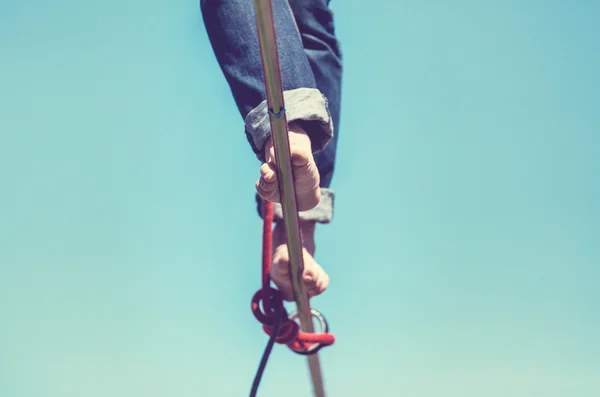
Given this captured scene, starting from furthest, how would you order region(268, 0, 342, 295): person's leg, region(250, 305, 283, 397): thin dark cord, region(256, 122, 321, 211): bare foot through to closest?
Result: region(268, 0, 342, 295): person's leg → region(250, 305, 283, 397): thin dark cord → region(256, 122, 321, 211): bare foot

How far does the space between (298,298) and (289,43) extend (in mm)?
416

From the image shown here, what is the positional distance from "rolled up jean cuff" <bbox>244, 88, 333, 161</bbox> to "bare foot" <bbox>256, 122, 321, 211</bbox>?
0.02m

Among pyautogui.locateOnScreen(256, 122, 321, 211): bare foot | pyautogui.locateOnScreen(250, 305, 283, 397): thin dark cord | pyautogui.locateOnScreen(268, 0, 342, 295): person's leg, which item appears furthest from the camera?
pyautogui.locateOnScreen(268, 0, 342, 295): person's leg

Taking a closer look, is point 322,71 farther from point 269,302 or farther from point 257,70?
point 269,302

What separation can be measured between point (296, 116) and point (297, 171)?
80 mm

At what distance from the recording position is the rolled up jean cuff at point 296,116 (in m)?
1.01

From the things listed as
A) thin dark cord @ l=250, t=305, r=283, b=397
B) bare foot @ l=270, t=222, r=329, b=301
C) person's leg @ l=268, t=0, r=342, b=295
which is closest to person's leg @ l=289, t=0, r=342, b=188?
person's leg @ l=268, t=0, r=342, b=295

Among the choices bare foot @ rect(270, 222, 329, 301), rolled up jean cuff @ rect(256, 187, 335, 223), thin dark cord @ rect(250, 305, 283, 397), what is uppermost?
rolled up jean cuff @ rect(256, 187, 335, 223)

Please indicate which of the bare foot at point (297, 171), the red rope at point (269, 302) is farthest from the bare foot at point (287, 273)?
the bare foot at point (297, 171)

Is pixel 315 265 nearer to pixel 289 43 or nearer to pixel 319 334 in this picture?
pixel 319 334

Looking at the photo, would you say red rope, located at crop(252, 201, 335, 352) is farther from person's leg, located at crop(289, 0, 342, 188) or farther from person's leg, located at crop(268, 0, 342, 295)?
person's leg, located at crop(289, 0, 342, 188)

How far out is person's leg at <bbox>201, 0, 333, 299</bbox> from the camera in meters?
1.02

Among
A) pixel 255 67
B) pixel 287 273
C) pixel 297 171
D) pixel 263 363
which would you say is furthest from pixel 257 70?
pixel 263 363

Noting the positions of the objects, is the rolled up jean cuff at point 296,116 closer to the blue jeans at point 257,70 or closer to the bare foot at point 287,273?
the blue jeans at point 257,70
